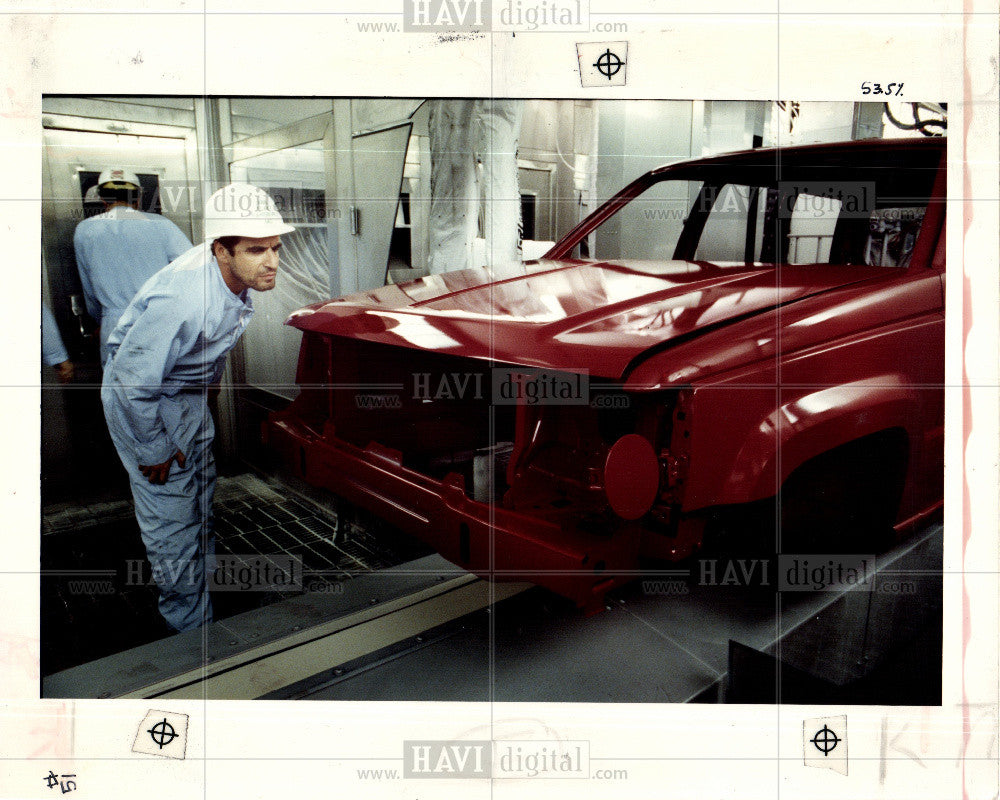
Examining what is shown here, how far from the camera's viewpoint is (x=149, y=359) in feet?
5.63

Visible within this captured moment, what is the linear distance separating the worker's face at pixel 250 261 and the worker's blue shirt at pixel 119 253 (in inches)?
6.9

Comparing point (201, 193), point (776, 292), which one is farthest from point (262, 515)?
point (776, 292)

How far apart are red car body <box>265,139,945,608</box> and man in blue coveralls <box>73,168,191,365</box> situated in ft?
1.84

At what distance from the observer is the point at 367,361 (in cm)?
194

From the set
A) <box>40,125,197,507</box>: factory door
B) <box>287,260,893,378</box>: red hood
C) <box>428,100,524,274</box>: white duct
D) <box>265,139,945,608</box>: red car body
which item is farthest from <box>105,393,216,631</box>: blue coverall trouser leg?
<box>428,100,524,274</box>: white duct

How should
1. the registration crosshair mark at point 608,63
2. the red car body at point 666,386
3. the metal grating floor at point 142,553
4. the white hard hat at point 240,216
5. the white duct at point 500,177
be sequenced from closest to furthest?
the red car body at point 666,386 < the registration crosshair mark at point 608,63 < the metal grating floor at point 142,553 < the white hard hat at point 240,216 < the white duct at point 500,177

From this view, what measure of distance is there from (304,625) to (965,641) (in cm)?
166

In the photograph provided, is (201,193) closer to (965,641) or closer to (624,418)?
(624,418)

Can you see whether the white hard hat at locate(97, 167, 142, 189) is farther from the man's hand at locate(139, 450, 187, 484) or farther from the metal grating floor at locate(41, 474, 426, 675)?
the metal grating floor at locate(41, 474, 426, 675)

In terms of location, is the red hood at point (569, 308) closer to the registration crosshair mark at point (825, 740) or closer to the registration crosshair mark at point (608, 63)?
the registration crosshair mark at point (608, 63)

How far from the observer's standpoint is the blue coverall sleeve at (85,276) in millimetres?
1837

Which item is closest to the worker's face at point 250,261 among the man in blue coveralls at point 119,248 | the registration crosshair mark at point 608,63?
the man in blue coveralls at point 119,248

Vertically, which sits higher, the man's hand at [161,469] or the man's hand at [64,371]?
the man's hand at [64,371]

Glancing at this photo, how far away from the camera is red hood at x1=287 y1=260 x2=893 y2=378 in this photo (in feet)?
4.12
